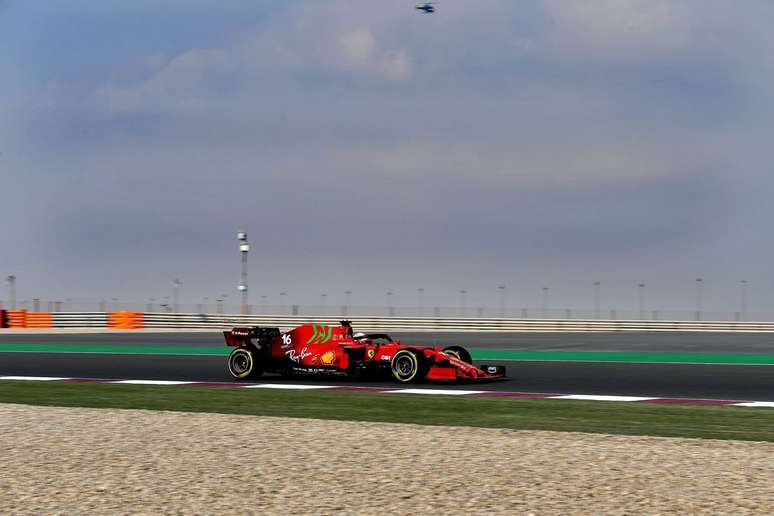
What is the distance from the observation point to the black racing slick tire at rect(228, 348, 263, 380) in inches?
765

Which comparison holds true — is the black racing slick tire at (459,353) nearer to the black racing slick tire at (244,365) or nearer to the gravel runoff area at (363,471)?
the black racing slick tire at (244,365)

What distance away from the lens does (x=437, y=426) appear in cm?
1210

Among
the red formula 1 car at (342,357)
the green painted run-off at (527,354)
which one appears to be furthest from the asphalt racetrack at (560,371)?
the red formula 1 car at (342,357)

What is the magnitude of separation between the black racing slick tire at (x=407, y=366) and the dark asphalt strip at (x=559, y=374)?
256mm

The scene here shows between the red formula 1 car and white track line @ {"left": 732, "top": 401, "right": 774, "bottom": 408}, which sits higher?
the red formula 1 car

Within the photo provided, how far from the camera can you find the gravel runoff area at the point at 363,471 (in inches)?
302

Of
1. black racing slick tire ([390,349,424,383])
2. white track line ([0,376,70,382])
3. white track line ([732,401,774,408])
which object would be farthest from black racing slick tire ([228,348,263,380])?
white track line ([732,401,774,408])

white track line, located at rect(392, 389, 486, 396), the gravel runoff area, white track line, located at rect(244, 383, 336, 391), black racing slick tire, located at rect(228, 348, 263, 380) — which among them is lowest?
the gravel runoff area

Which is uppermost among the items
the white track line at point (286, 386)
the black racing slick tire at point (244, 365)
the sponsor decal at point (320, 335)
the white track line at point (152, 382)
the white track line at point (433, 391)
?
the sponsor decal at point (320, 335)

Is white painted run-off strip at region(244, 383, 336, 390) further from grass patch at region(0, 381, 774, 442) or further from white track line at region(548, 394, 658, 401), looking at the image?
white track line at region(548, 394, 658, 401)

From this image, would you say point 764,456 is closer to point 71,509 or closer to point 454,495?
point 454,495

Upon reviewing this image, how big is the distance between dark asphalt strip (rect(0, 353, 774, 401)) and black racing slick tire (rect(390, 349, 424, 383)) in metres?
0.26

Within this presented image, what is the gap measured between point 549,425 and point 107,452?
516cm

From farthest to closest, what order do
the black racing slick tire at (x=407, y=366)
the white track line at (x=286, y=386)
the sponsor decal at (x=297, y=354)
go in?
the sponsor decal at (x=297, y=354), the black racing slick tire at (x=407, y=366), the white track line at (x=286, y=386)
